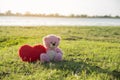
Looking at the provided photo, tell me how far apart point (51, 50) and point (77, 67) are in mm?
830

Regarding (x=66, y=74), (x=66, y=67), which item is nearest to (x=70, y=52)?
(x=66, y=67)

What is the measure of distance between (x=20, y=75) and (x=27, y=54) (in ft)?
4.20

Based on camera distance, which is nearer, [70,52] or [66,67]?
[66,67]

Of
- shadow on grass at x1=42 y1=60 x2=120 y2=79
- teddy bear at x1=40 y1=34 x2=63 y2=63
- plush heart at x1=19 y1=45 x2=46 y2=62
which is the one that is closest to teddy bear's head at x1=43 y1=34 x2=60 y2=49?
teddy bear at x1=40 y1=34 x2=63 y2=63

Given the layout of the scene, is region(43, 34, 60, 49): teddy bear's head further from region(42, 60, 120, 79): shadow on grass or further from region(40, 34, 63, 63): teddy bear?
region(42, 60, 120, 79): shadow on grass

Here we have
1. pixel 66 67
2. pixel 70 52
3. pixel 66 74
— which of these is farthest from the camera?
pixel 70 52

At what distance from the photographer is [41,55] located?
7.07 meters

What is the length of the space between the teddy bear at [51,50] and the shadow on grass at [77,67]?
0.59 feet

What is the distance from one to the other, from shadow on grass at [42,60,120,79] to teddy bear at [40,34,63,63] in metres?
0.18

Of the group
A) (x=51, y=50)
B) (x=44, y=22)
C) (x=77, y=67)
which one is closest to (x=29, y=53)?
(x=51, y=50)

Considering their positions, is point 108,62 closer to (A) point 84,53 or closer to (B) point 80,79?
(A) point 84,53

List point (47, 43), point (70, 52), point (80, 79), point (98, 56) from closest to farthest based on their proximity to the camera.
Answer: point (80, 79)
point (47, 43)
point (98, 56)
point (70, 52)

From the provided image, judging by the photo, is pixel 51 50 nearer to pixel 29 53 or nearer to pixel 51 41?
pixel 51 41

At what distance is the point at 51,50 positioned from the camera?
721cm
